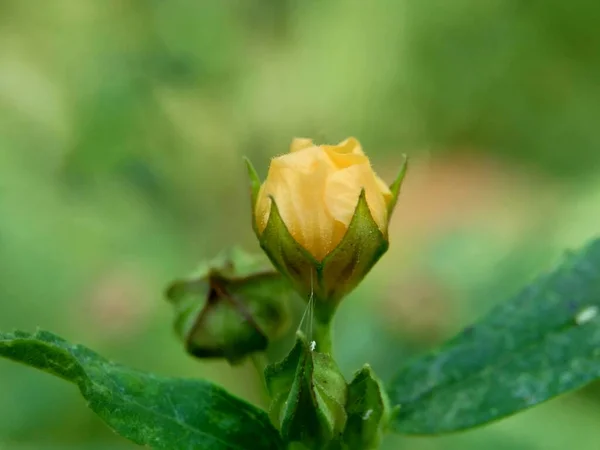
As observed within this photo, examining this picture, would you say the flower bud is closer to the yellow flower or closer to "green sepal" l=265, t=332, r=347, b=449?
the yellow flower

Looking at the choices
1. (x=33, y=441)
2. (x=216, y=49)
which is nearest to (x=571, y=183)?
(x=216, y=49)

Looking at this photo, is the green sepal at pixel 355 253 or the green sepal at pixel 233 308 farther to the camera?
the green sepal at pixel 233 308

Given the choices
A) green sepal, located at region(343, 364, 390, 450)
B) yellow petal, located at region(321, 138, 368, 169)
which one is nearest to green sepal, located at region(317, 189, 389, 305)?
yellow petal, located at region(321, 138, 368, 169)

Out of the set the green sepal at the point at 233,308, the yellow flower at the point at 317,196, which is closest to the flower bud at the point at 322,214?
the yellow flower at the point at 317,196

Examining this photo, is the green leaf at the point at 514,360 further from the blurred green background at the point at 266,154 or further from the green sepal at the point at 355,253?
the blurred green background at the point at 266,154

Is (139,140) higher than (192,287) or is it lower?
higher

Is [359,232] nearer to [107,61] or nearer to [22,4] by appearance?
[107,61]
